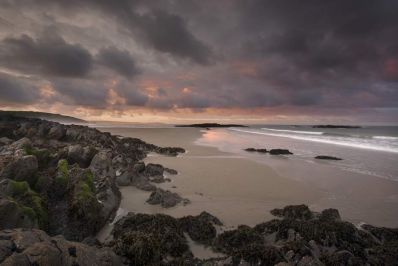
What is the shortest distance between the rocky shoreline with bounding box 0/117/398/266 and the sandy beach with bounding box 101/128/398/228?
2.29 ft

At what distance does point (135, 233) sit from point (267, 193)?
20.8 feet

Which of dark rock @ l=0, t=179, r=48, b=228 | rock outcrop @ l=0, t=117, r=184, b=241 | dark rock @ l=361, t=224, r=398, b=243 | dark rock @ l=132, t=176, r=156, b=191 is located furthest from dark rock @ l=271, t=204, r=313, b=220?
dark rock @ l=0, t=179, r=48, b=228

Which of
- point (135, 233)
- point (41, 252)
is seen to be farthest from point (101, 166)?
point (41, 252)

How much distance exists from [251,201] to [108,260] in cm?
600

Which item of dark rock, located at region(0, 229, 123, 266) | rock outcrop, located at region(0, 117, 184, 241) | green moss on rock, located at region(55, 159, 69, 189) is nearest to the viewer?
dark rock, located at region(0, 229, 123, 266)

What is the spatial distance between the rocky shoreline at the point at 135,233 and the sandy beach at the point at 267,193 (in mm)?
698

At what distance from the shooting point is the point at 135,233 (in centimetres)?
457

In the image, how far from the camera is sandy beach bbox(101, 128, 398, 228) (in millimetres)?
7590

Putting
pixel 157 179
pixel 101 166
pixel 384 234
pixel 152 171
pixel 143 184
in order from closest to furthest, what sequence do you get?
pixel 384 234 → pixel 101 166 → pixel 143 184 → pixel 157 179 → pixel 152 171

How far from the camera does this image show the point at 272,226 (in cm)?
586

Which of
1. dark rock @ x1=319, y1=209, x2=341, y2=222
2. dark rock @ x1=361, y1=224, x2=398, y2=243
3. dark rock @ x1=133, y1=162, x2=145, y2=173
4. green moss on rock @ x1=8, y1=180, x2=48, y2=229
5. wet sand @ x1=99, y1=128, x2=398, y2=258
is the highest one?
green moss on rock @ x1=8, y1=180, x2=48, y2=229

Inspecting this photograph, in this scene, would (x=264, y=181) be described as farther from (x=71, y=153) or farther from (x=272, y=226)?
(x=71, y=153)

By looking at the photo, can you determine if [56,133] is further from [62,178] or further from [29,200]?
[29,200]

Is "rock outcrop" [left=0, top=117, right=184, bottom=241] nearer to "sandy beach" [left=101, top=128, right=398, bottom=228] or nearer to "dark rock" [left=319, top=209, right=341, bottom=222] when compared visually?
"sandy beach" [left=101, top=128, right=398, bottom=228]
